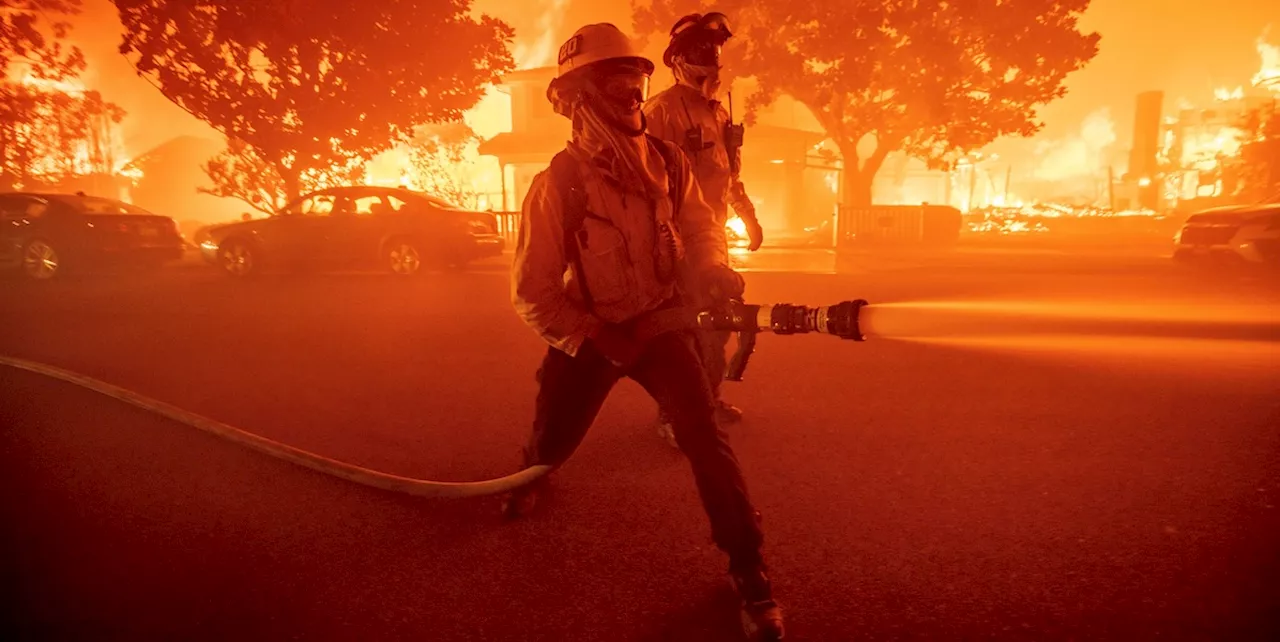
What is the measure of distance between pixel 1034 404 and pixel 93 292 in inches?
539

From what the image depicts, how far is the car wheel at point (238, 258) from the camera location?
46.8ft

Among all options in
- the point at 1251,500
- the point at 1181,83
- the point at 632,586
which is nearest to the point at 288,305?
the point at 632,586

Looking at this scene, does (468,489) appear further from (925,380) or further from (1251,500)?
(925,380)

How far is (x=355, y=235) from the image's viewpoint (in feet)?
46.3

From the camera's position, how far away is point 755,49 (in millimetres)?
24484

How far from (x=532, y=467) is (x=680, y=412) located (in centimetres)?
91

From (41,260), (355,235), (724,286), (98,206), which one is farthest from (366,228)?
(724,286)

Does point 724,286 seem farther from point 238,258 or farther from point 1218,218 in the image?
point 238,258

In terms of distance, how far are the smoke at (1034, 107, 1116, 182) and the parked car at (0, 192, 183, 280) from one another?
8246 cm

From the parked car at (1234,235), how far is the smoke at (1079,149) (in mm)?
→ 74093

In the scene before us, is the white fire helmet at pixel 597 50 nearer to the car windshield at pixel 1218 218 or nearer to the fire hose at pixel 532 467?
the fire hose at pixel 532 467

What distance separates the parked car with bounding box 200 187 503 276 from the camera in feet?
46.3

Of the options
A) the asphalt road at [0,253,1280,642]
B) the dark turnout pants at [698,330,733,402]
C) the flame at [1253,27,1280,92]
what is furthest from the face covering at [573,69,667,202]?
the flame at [1253,27,1280,92]

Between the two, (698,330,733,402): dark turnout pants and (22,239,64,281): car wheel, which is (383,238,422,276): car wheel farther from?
(698,330,733,402): dark turnout pants
